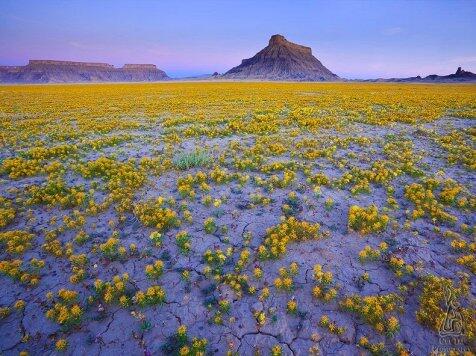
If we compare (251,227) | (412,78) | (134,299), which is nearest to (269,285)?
(251,227)

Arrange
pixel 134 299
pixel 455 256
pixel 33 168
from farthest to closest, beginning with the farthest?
pixel 33 168
pixel 455 256
pixel 134 299

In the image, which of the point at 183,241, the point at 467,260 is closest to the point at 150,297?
the point at 183,241

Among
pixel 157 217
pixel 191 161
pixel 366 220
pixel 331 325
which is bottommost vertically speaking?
pixel 331 325

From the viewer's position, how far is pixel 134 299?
5.59 meters

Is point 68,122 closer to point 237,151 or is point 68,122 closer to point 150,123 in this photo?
point 150,123

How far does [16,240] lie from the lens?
7062mm

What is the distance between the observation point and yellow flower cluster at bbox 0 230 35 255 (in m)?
6.79

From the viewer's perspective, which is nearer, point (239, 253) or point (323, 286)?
point (323, 286)

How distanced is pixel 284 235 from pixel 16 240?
20.2 feet

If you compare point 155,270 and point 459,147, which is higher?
point 459,147

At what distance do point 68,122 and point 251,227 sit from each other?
18.5 meters

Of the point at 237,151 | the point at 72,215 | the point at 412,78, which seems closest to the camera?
the point at 72,215

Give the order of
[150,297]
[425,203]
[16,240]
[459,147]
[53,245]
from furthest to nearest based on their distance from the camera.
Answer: [459,147] < [425,203] < [16,240] < [53,245] < [150,297]

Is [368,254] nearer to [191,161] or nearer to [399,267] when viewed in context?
[399,267]
